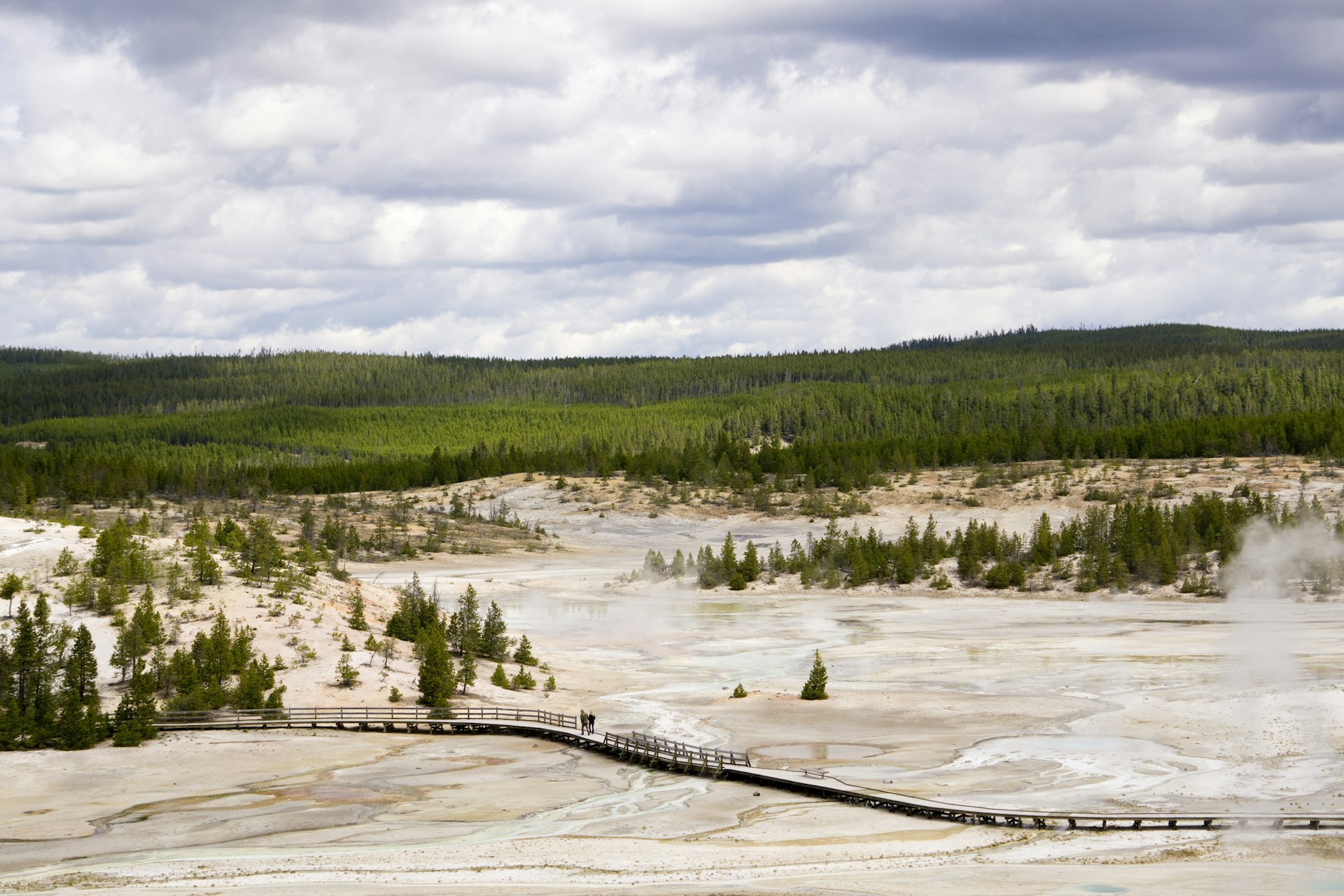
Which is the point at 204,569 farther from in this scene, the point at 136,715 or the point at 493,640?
the point at 136,715

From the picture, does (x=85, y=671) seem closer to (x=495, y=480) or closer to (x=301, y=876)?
(x=301, y=876)

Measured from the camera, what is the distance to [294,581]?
7169 centimetres

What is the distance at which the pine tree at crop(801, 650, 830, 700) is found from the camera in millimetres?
60438

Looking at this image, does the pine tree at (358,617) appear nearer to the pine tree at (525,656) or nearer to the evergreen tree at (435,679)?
the pine tree at (525,656)

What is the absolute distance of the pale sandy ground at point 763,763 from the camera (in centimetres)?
3606

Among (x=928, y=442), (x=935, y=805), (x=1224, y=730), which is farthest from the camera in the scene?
(x=928, y=442)

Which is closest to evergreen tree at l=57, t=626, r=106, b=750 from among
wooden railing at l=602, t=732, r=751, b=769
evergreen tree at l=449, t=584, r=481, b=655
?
evergreen tree at l=449, t=584, r=481, b=655

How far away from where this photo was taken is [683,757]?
4812 cm

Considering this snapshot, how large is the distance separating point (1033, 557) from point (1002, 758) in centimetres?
5726

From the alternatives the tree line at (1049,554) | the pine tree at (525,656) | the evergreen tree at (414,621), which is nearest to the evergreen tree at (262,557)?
the evergreen tree at (414,621)

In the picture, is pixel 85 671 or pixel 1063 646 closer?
pixel 85 671

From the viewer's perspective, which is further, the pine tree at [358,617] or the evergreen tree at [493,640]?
the evergreen tree at [493,640]

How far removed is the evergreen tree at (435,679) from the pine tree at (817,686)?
14.8 meters

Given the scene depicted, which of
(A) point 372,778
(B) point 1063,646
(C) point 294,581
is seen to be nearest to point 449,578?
(C) point 294,581
